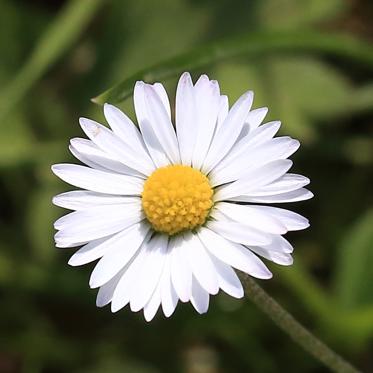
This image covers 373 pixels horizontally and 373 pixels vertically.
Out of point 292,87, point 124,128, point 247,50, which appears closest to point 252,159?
point 124,128

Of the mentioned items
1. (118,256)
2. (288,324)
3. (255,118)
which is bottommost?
(288,324)

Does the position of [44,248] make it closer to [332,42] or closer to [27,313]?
[27,313]

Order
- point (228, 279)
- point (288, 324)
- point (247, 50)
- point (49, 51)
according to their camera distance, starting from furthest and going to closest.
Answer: point (49, 51), point (247, 50), point (288, 324), point (228, 279)

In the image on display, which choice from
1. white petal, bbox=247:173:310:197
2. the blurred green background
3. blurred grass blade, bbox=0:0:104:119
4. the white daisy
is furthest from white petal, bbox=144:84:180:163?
blurred grass blade, bbox=0:0:104:119

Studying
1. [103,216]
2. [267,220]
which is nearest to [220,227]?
[267,220]

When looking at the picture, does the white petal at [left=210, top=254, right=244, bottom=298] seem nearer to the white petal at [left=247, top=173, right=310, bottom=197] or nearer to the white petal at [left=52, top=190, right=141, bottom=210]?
the white petal at [left=247, top=173, right=310, bottom=197]

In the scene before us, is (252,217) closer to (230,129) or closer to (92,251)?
(230,129)

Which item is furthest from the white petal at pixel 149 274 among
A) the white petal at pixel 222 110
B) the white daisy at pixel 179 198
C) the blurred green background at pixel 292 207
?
the blurred green background at pixel 292 207
